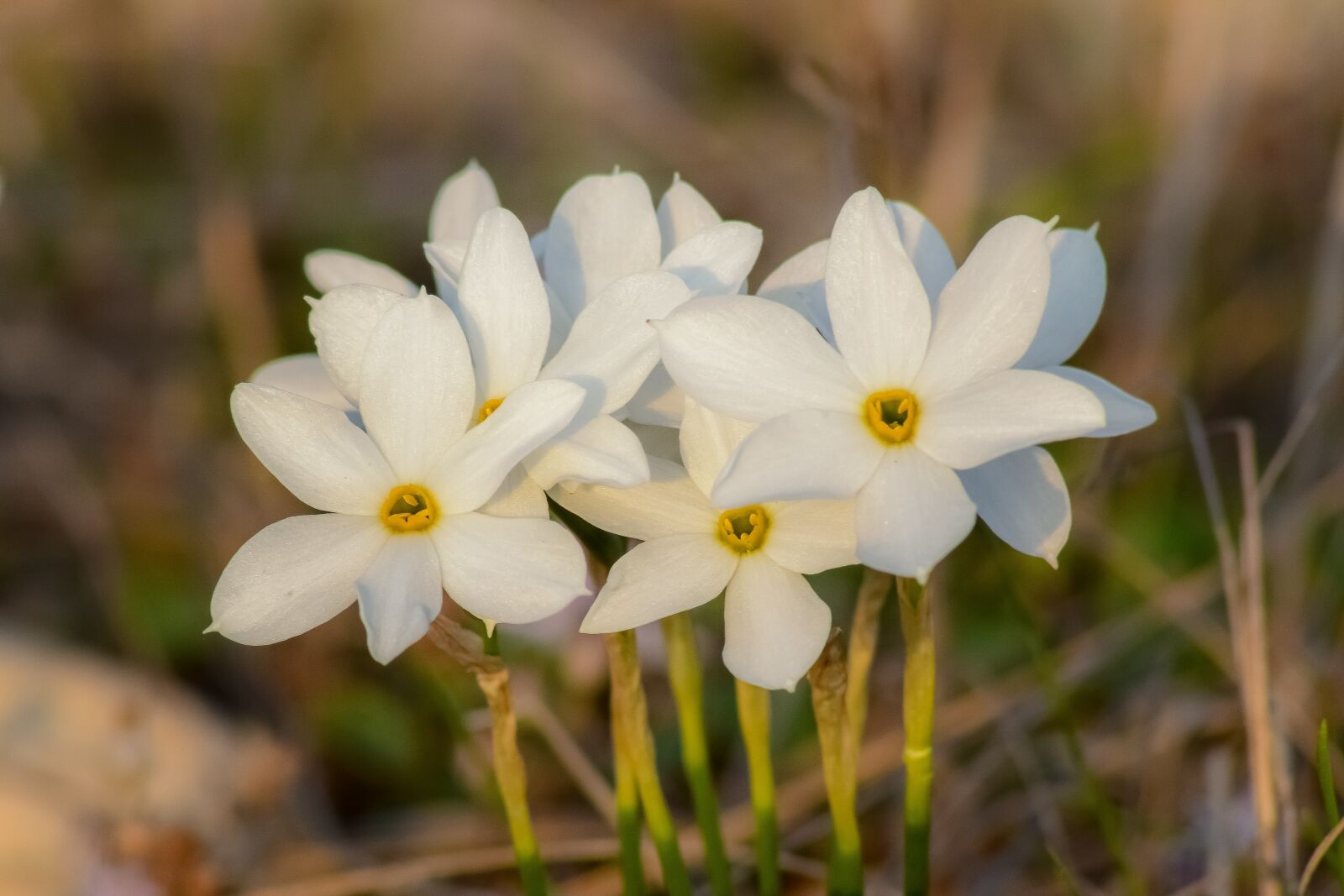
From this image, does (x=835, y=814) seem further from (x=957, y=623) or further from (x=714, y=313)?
(x=957, y=623)

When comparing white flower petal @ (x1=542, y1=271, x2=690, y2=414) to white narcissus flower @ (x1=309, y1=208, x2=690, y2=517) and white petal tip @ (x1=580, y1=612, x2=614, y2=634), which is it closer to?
white narcissus flower @ (x1=309, y1=208, x2=690, y2=517)

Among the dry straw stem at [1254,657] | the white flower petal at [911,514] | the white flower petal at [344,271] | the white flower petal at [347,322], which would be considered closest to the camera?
the white flower petal at [911,514]

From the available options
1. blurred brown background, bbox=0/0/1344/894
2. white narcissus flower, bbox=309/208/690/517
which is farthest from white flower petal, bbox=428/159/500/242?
blurred brown background, bbox=0/0/1344/894

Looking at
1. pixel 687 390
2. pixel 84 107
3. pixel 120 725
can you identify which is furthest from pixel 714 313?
pixel 84 107

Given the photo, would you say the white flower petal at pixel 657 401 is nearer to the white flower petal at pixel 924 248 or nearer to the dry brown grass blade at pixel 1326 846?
the white flower petal at pixel 924 248

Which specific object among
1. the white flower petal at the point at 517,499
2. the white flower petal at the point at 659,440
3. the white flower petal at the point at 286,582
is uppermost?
the white flower petal at the point at 659,440

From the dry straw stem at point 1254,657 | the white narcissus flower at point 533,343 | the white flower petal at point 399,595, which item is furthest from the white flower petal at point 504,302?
the dry straw stem at point 1254,657
